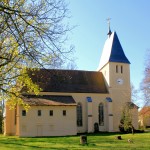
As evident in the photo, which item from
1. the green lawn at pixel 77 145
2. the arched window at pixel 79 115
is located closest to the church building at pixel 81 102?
the arched window at pixel 79 115

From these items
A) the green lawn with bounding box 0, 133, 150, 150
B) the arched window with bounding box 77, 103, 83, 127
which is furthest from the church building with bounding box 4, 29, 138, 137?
the green lawn with bounding box 0, 133, 150, 150

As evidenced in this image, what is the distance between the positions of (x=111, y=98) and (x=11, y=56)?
36.7 meters

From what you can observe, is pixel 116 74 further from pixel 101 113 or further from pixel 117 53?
pixel 101 113

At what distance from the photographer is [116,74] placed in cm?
5384

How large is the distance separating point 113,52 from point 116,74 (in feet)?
13.5

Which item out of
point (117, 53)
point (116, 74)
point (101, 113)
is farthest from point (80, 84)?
point (117, 53)

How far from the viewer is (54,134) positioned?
1750 inches

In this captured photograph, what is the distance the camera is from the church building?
44562mm

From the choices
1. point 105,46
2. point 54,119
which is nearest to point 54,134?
point 54,119

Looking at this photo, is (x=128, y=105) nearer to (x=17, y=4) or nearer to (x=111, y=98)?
(x=111, y=98)

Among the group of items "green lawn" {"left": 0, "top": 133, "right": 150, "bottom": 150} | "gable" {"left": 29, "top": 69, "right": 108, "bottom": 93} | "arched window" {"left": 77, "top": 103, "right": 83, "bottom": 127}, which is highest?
"gable" {"left": 29, "top": 69, "right": 108, "bottom": 93}

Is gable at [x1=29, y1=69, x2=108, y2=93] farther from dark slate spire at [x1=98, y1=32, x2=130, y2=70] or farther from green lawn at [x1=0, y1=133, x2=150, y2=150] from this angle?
green lawn at [x1=0, y1=133, x2=150, y2=150]

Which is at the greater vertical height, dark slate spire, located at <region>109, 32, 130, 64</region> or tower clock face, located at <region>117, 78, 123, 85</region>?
dark slate spire, located at <region>109, 32, 130, 64</region>

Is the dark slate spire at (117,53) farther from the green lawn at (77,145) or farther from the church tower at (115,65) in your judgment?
the green lawn at (77,145)
